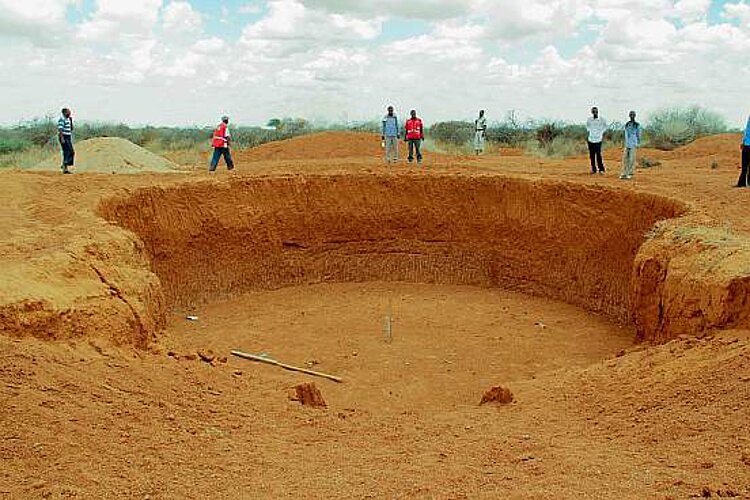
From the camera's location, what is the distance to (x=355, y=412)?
7555 millimetres

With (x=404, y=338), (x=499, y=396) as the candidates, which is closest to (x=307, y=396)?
(x=499, y=396)

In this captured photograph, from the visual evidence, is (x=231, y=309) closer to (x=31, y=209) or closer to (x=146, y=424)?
(x=31, y=209)

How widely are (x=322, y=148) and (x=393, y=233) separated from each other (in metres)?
11.7

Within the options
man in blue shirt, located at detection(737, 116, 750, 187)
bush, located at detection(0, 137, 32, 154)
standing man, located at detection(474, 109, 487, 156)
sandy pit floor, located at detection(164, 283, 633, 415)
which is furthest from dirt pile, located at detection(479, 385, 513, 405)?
bush, located at detection(0, 137, 32, 154)

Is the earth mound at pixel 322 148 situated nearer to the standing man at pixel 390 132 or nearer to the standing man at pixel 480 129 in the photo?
the standing man at pixel 480 129

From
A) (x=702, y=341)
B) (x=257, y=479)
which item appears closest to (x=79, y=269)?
(x=257, y=479)

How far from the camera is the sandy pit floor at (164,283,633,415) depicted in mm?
9812

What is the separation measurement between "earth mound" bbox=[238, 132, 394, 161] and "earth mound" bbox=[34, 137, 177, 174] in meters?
6.25

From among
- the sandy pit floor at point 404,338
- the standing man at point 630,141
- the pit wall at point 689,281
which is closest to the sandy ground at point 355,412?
the sandy pit floor at point 404,338

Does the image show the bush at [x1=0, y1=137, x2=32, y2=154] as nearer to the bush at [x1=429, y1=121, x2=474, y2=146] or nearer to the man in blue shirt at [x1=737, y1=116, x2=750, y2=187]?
the bush at [x1=429, y1=121, x2=474, y2=146]

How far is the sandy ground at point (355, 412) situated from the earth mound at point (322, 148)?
1423 centimetres

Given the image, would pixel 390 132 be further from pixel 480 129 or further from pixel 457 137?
pixel 457 137

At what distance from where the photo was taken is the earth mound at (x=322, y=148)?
2584 centimetres

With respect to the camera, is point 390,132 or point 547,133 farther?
point 547,133
